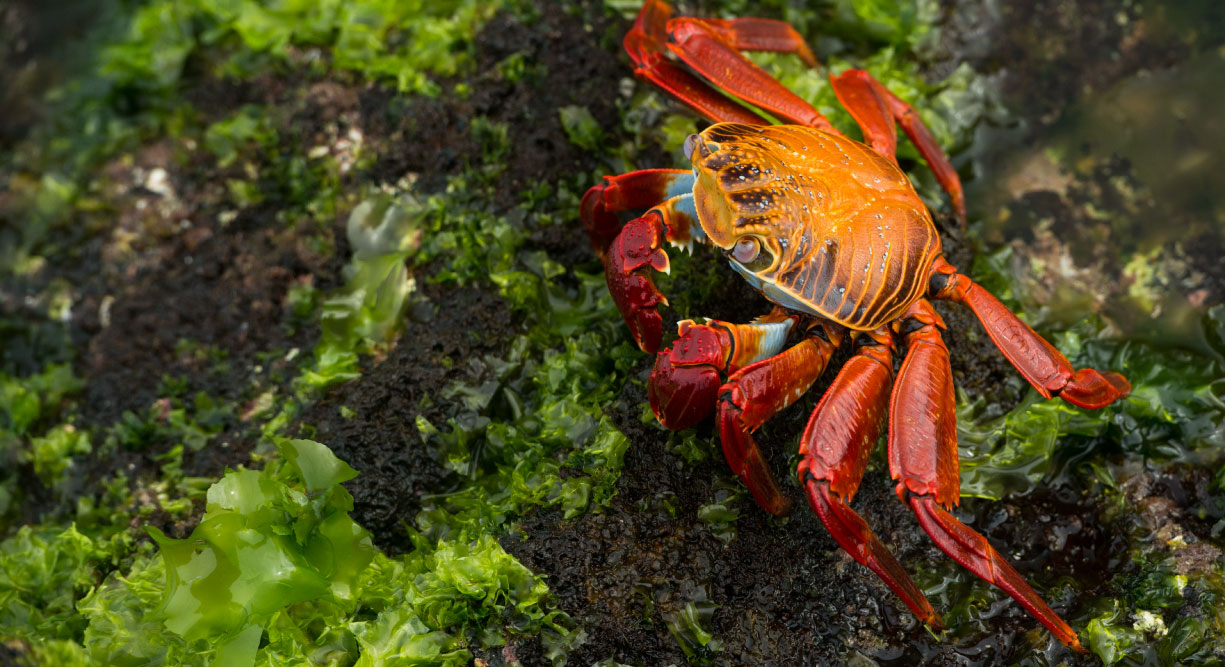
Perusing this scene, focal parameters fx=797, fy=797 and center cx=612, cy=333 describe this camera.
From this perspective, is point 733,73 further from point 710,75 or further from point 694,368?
point 694,368

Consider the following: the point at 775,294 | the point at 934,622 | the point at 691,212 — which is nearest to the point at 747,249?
the point at 775,294

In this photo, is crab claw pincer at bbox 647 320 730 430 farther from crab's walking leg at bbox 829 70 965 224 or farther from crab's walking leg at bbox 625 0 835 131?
crab's walking leg at bbox 829 70 965 224

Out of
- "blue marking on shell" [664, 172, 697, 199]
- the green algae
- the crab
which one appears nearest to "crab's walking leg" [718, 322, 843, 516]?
the crab

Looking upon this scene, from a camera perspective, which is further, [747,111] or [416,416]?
[747,111]

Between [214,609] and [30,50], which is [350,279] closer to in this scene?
[214,609]

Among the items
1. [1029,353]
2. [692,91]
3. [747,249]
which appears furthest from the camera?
[692,91]

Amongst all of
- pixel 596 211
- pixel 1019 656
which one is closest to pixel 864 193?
pixel 596 211
